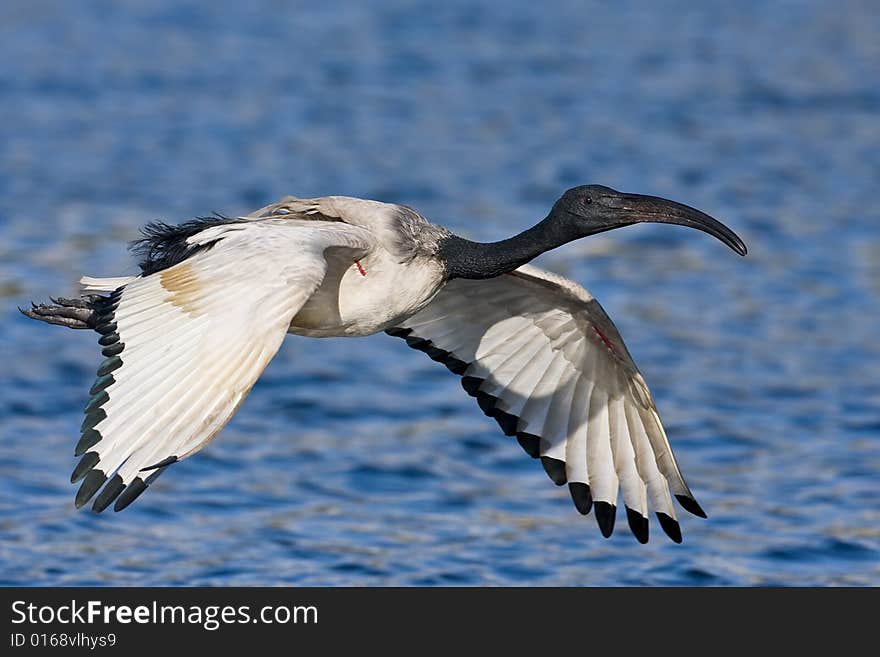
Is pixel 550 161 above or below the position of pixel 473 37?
below

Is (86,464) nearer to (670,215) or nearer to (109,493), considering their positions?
(109,493)

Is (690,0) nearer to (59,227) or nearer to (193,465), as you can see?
(59,227)

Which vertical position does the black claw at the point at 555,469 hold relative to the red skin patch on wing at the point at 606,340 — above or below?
below

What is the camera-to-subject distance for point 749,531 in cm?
1119

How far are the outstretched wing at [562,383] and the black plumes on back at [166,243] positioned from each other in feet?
5.72

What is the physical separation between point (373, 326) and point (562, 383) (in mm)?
1691

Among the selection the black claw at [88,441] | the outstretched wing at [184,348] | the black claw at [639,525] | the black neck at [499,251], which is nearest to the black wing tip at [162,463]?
the outstretched wing at [184,348]

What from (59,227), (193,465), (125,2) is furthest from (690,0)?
(193,465)

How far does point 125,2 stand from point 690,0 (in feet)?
29.3

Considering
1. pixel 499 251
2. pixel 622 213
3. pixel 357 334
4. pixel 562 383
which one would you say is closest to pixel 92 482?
pixel 357 334

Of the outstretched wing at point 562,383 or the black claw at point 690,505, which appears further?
the outstretched wing at point 562,383

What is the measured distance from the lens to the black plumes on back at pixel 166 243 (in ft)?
26.6

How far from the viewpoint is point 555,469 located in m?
9.38

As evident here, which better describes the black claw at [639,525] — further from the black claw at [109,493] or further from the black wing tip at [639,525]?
the black claw at [109,493]
